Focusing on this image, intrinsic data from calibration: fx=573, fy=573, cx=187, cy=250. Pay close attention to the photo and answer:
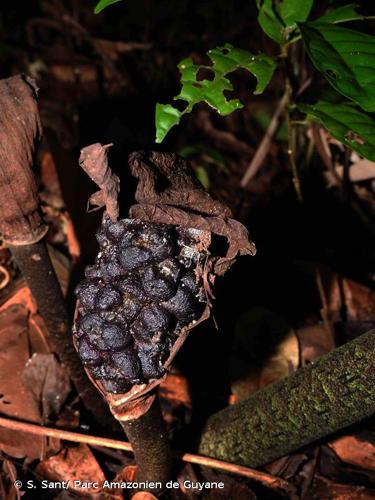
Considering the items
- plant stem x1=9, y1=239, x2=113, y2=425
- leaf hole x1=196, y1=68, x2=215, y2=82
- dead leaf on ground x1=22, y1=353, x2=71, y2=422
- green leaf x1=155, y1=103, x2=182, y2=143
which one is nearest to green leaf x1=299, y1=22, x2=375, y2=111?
green leaf x1=155, y1=103, x2=182, y2=143

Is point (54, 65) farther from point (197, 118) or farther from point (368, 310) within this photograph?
point (368, 310)

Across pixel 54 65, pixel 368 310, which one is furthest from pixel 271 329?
pixel 54 65

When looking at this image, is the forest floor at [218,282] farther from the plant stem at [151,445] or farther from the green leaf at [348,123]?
the green leaf at [348,123]

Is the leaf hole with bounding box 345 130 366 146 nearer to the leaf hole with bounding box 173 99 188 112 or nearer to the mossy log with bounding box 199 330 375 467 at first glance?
the mossy log with bounding box 199 330 375 467

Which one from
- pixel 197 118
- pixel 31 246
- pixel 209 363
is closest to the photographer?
pixel 31 246

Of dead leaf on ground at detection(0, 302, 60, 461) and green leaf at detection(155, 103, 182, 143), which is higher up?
green leaf at detection(155, 103, 182, 143)

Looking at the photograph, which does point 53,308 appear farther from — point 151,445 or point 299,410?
point 299,410
